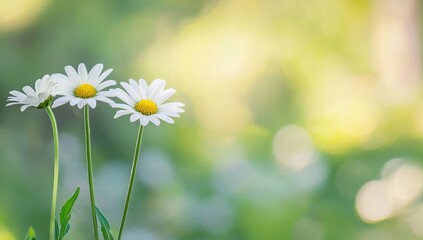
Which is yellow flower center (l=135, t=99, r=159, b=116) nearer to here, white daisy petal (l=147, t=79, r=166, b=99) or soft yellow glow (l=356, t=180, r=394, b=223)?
white daisy petal (l=147, t=79, r=166, b=99)

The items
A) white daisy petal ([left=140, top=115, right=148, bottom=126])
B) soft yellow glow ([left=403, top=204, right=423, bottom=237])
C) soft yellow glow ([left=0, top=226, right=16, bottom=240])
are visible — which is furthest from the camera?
soft yellow glow ([left=403, top=204, right=423, bottom=237])

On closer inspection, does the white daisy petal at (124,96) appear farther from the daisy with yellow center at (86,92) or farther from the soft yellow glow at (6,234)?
the soft yellow glow at (6,234)

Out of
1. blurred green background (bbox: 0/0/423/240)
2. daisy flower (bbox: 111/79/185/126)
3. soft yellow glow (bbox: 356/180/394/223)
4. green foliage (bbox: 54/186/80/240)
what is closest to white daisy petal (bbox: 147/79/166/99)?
daisy flower (bbox: 111/79/185/126)

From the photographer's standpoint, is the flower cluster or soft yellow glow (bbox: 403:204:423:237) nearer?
the flower cluster

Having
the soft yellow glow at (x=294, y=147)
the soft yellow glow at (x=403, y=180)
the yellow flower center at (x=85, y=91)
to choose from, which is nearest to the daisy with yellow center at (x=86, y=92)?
the yellow flower center at (x=85, y=91)

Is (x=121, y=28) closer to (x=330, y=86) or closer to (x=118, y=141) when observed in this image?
(x=118, y=141)

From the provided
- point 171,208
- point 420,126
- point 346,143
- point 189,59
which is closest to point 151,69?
point 189,59

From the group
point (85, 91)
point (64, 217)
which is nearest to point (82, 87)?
point (85, 91)

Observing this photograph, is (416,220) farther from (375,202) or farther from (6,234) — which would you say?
(6,234)
